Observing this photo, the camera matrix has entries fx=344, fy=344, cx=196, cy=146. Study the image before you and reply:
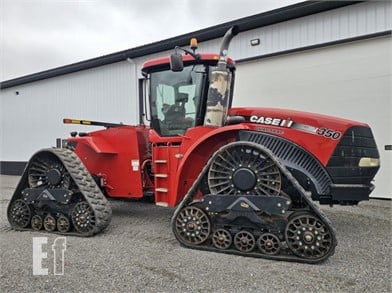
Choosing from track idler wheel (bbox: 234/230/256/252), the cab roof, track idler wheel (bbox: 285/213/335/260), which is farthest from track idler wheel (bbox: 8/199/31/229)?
track idler wheel (bbox: 285/213/335/260)

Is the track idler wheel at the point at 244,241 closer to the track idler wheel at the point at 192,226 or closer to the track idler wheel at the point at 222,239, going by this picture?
the track idler wheel at the point at 222,239

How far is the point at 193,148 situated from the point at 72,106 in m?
10.9

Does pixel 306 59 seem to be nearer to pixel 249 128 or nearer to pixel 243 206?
pixel 249 128

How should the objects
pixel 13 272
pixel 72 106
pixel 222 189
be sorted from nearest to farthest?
pixel 13 272
pixel 222 189
pixel 72 106

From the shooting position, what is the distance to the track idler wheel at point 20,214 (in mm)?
5172

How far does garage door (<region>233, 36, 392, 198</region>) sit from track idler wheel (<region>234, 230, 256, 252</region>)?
4.83 metres

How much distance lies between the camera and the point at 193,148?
13.9 feet

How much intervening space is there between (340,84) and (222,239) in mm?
5364

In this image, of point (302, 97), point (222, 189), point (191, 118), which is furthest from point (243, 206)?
point (302, 97)

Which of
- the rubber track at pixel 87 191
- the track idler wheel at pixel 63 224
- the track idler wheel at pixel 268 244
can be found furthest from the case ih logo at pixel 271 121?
the track idler wheel at pixel 63 224

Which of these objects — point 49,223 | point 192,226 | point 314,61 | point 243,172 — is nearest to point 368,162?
point 243,172

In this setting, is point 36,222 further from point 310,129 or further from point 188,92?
point 310,129

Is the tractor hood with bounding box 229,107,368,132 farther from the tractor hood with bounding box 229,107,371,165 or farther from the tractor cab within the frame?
the tractor cab

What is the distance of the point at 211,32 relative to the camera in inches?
372
